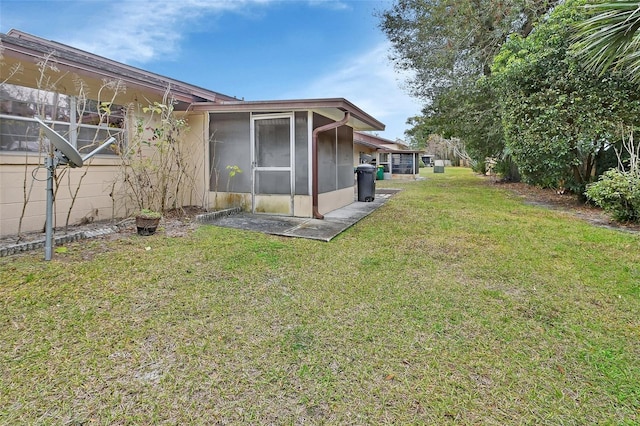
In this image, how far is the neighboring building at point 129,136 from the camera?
17.1 feet

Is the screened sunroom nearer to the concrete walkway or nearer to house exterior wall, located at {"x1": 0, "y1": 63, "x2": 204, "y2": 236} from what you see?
the concrete walkway

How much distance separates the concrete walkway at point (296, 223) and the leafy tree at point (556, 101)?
198 inches

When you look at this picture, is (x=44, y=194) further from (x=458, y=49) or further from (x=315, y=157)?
(x=458, y=49)

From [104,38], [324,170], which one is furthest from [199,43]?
[324,170]

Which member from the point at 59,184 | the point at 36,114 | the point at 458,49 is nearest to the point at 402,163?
the point at 458,49

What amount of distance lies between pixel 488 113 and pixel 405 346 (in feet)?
44.2

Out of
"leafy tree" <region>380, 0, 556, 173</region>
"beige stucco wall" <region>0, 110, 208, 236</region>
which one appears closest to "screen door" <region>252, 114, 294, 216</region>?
"beige stucco wall" <region>0, 110, 208, 236</region>

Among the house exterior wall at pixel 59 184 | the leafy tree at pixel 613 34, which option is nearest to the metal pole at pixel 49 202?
the house exterior wall at pixel 59 184

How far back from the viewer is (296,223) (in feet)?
23.3

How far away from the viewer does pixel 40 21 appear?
344 inches

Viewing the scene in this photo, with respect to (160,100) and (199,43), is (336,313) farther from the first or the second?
(199,43)

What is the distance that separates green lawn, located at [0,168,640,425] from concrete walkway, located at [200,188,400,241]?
1.18m

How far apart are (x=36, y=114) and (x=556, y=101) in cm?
1117

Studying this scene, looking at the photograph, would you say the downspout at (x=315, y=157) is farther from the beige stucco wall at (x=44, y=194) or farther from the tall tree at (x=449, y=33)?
the tall tree at (x=449, y=33)
